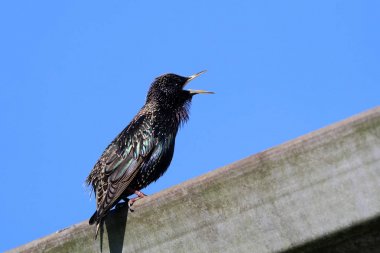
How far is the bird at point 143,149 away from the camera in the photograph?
180 inches

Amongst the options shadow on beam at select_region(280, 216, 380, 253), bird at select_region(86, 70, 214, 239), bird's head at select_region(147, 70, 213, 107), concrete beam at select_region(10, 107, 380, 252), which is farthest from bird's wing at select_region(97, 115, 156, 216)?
shadow on beam at select_region(280, 216, 380, 253)

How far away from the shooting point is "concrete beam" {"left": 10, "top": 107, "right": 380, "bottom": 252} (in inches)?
77.4

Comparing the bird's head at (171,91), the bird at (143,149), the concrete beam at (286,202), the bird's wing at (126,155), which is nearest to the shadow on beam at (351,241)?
the concrete beam at (286,202)

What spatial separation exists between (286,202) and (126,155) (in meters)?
2.98

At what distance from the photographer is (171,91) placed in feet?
19.5

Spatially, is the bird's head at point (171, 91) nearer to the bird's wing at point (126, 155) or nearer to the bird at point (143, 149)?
the bird at point (143, 149)

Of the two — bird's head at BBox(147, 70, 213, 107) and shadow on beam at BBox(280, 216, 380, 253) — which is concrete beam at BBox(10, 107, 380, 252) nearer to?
shadow on beam at BBox(280, 216, 380, 253)

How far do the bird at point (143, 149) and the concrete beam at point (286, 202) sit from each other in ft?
6.28

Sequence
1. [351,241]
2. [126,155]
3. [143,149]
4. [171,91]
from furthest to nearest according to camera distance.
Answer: [171,91] < [143,149] < [126,155] < [351,241]

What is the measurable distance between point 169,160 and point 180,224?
318 centimetres

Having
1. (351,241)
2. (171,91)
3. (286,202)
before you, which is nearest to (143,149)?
(171,91)

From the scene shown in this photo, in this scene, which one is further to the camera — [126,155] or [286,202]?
[126,155]

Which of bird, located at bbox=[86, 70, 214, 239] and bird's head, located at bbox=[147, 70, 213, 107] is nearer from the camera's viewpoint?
bird, located at bbox=[86, 70, 214, 239]

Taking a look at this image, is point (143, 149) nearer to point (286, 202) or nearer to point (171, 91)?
point (171, 91)
